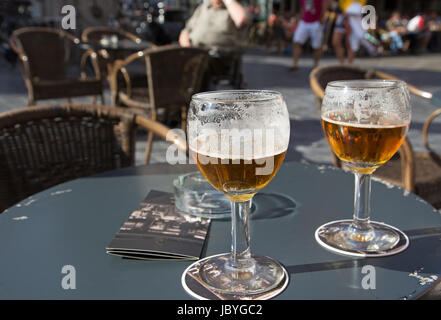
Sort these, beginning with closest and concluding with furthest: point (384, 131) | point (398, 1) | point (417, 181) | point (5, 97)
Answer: point (384, 131)
point (417, 181)
point (5, 97)
point (398, 1)

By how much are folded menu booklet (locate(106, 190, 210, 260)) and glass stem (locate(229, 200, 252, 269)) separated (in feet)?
0.29

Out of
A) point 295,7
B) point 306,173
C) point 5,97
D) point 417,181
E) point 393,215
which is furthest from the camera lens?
point 295,7

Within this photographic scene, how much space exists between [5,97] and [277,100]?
245 inches

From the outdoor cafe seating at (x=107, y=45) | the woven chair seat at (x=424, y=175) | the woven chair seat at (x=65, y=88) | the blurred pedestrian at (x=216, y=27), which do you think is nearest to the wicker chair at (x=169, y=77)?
the woven chair seat at (x=65, y=88)

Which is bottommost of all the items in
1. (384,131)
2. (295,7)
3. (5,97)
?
(5,97)

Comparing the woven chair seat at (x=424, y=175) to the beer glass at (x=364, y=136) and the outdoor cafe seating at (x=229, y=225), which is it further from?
the beer glass at (x=364, y=136)

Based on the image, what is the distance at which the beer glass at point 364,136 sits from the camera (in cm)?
75

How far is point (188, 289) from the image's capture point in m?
0.65

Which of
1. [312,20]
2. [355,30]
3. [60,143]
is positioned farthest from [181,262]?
[312,20]

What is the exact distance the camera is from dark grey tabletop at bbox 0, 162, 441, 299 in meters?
0.65

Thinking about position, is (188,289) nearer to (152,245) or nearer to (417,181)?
(152,245)

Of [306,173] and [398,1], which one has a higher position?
[398,1]

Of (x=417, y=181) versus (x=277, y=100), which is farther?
(x=417, y=181)
